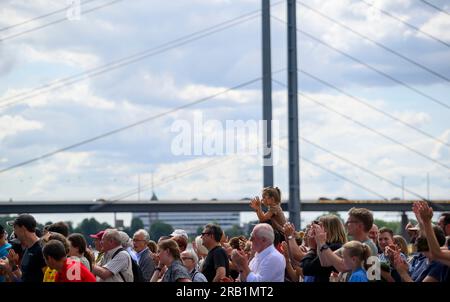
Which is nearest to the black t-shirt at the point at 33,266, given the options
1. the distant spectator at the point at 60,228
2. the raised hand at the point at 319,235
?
the distant spectator at the point at 60,228

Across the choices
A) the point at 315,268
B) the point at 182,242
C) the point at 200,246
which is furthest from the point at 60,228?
the point at 315,268

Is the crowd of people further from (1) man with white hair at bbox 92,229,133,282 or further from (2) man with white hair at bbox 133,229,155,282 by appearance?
(2) man with white hair at bbox 133,229,155,282

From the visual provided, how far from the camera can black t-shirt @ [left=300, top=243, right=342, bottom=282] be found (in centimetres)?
909

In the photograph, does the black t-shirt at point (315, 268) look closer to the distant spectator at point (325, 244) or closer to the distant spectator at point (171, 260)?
the distant spectator at point (325, 244)

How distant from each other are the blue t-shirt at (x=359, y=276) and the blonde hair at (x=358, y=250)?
0.34 ft

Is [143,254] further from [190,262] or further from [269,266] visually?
[269,266]

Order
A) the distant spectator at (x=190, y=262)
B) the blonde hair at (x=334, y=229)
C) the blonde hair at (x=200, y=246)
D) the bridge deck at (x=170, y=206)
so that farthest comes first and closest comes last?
the bridge deck at (x=170, y=206) → the blonde hair at (x=200, y=246) → the distant spectator at (x=190, y=262) → the blonde hair at (x=334, y=229)

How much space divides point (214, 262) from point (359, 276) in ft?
7.02

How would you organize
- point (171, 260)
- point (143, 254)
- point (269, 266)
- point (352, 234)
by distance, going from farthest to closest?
point (143, 254), point (171, 260), point (352, 234), point (269, 266)

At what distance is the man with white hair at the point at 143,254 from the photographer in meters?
11.6

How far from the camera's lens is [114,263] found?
970 cm
